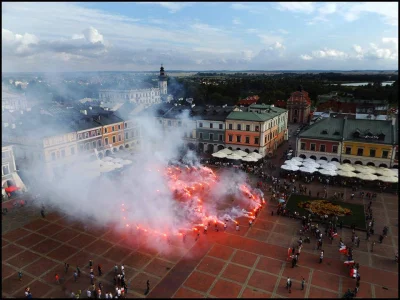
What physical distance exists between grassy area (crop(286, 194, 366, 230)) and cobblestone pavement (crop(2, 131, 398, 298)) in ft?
4.42

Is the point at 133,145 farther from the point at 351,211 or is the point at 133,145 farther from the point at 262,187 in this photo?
the point at 351,211

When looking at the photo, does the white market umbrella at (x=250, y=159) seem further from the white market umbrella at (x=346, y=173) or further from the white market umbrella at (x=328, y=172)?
the white market umbrella at (x=346, y=173)

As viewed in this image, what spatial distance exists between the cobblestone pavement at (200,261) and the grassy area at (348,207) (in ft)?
4.42

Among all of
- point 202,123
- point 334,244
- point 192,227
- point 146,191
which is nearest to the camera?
point 334,244

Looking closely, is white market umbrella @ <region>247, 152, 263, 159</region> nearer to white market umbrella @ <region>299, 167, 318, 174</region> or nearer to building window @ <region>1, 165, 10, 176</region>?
white market umbrella @ <region>299, 167, 318, 174</region>

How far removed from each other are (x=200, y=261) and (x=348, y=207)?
721 inches

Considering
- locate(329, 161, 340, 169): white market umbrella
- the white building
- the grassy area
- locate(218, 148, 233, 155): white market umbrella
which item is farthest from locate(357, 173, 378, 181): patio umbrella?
the white building

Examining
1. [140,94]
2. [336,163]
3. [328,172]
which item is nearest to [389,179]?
[328,172]

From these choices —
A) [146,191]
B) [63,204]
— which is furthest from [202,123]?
[63,204]

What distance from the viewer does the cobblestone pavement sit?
21328 mm

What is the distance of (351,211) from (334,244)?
7.39 m

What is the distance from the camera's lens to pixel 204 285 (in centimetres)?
2167

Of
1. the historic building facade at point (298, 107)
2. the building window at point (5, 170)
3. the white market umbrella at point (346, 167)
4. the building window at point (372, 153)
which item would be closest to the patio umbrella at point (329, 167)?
the white market umbrella at point (346, 167)

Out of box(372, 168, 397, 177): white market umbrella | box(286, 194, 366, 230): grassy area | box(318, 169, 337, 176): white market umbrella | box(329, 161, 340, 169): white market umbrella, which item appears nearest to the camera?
box(286, 194, 366, 230): grassy area
